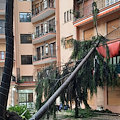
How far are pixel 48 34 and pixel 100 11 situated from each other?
8.17 metres

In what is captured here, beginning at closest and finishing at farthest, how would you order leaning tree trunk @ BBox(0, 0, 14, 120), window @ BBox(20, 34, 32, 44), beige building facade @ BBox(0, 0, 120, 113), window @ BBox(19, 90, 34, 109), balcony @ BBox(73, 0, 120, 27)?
leaning tree trunk @ BBox(0, 0, 14, 120)
balcony @ BBox(73, 0, 120, 27)
beige building facade @ BBox(0, 0, 120, 113)
window @ BBox(19, 90, 34, 109)
window @ BBox(20, 34, 32, 44)

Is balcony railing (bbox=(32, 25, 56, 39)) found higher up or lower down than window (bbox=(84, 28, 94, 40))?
higher up

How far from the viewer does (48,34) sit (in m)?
20.9

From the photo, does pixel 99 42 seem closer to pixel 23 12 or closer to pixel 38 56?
pixel 38 56

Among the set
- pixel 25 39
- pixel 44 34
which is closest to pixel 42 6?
pixel 44 34

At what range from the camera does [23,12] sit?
82.2 ft

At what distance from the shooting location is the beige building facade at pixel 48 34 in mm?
14328

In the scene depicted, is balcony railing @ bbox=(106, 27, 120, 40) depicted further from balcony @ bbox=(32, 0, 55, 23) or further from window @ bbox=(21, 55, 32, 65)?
window @ bbox=(21, 55, 32, 65)

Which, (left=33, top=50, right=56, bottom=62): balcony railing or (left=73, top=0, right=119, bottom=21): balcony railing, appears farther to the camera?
(left=33, top=50, right=56, bottom=62): balcony railing

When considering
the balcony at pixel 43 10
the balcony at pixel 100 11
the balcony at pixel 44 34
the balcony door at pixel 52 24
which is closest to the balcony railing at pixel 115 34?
the balcony at pixel 100 11

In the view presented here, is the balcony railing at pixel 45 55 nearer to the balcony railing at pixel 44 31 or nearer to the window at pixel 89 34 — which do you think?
the balcony railing at pixel 44 31

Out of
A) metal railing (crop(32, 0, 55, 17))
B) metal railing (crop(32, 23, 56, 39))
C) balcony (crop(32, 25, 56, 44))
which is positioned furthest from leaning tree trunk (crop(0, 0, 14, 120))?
metal railing (crop(32, 0, 55, 17))

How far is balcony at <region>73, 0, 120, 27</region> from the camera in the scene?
13077 mm

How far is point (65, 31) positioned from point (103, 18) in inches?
192
